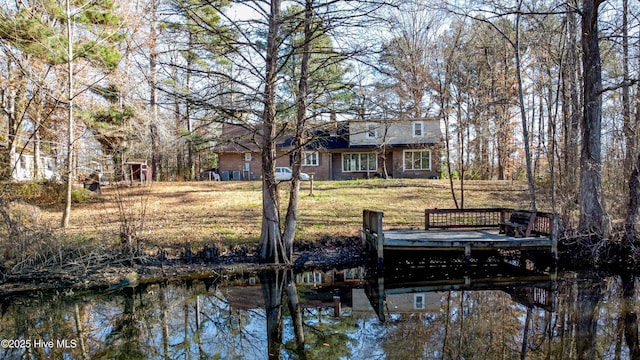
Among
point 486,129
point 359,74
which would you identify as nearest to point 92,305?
point 359,74

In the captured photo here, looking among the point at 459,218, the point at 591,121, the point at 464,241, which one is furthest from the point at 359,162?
the point at 464,241

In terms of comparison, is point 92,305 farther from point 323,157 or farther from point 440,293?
point 323,157

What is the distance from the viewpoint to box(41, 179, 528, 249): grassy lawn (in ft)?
40.1

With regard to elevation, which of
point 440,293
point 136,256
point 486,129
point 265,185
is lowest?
point 440,293

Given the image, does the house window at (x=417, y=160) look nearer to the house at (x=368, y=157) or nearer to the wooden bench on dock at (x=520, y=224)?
the house at (x=368, y=157)

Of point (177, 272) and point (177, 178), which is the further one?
point (177, 178)

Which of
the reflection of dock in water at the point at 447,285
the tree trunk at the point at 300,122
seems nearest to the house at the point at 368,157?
the tree trunk at the point at 300,122

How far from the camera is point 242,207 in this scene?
16.6 meters

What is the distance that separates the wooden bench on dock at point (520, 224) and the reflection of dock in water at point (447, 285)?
95cm

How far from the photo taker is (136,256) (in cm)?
1050

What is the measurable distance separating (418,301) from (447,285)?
1518 mm

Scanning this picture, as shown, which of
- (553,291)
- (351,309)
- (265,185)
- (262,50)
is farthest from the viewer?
(265,185)

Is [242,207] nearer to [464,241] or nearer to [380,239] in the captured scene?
[380,239]

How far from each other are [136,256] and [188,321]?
12.6ft
